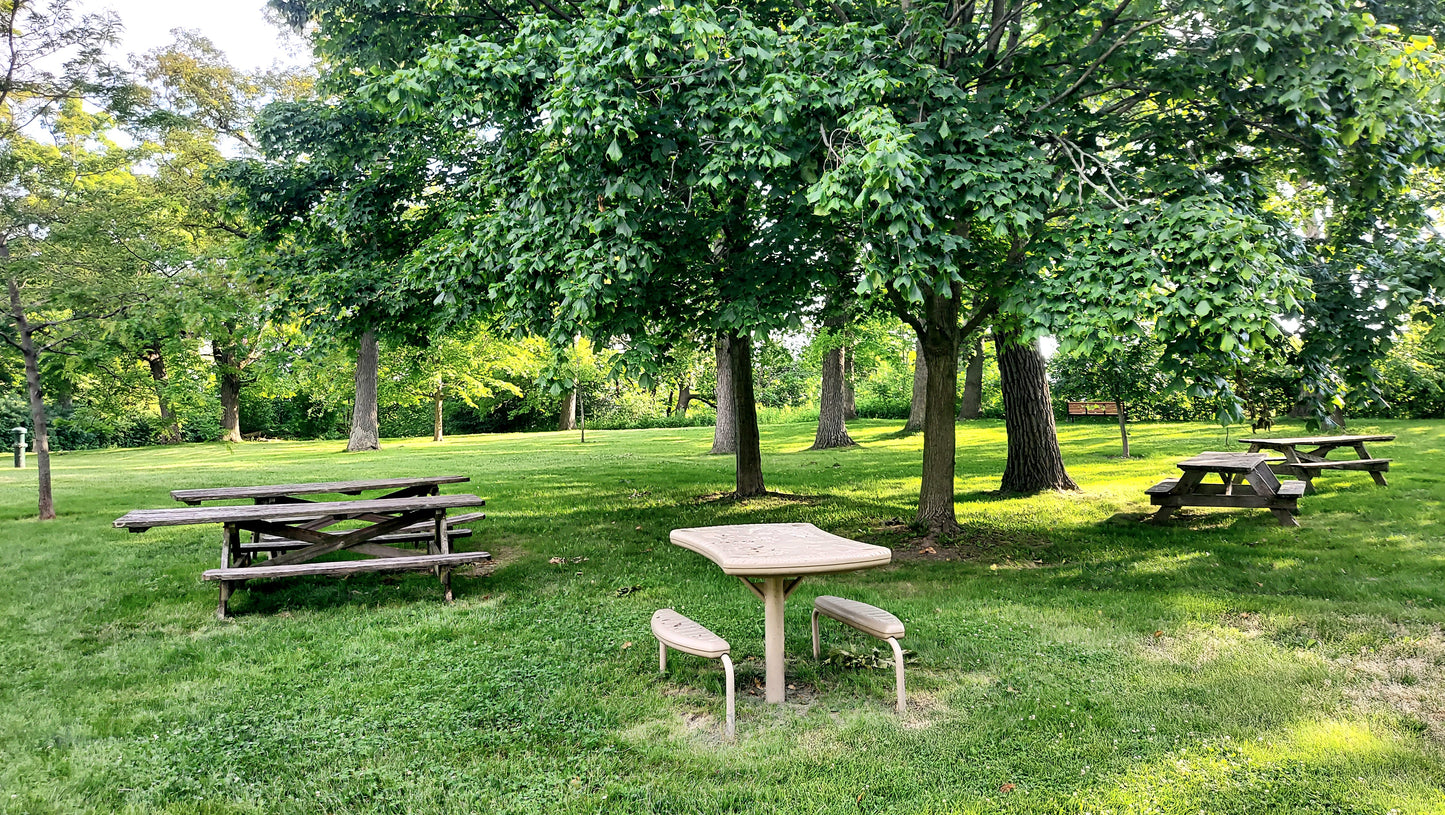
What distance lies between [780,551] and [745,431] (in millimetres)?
7282

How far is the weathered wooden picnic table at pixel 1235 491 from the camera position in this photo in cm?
848

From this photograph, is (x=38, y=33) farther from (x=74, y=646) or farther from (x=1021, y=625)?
(x=1021, y=625)

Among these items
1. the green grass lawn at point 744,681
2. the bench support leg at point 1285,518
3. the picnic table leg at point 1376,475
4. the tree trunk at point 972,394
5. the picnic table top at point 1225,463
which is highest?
the tree trunk at point 972,394

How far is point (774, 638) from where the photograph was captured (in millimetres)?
4324

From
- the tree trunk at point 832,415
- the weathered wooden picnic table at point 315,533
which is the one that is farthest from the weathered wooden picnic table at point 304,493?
the tree trunk at point 832,415

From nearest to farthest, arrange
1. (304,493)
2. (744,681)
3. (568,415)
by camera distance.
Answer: (744,681) < (304,493) < (568,415)

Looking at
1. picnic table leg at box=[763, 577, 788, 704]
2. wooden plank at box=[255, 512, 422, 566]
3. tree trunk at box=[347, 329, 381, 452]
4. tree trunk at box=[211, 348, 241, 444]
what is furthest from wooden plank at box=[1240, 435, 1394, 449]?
tree trunk at box=[211, 348, 241, 444]

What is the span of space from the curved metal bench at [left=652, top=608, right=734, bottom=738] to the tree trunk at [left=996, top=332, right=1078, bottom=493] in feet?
25.3

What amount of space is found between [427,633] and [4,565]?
5.27m

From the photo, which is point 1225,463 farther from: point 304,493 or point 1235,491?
point 304,493

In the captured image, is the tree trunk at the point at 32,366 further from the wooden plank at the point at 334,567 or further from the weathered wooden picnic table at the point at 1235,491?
the weathered wooden picnic table at the point at 1235,491

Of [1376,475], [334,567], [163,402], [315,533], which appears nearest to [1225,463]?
[1376,475]

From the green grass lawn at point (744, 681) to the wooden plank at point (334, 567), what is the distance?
354 mm

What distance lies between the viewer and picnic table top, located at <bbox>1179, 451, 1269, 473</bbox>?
8266 mm
